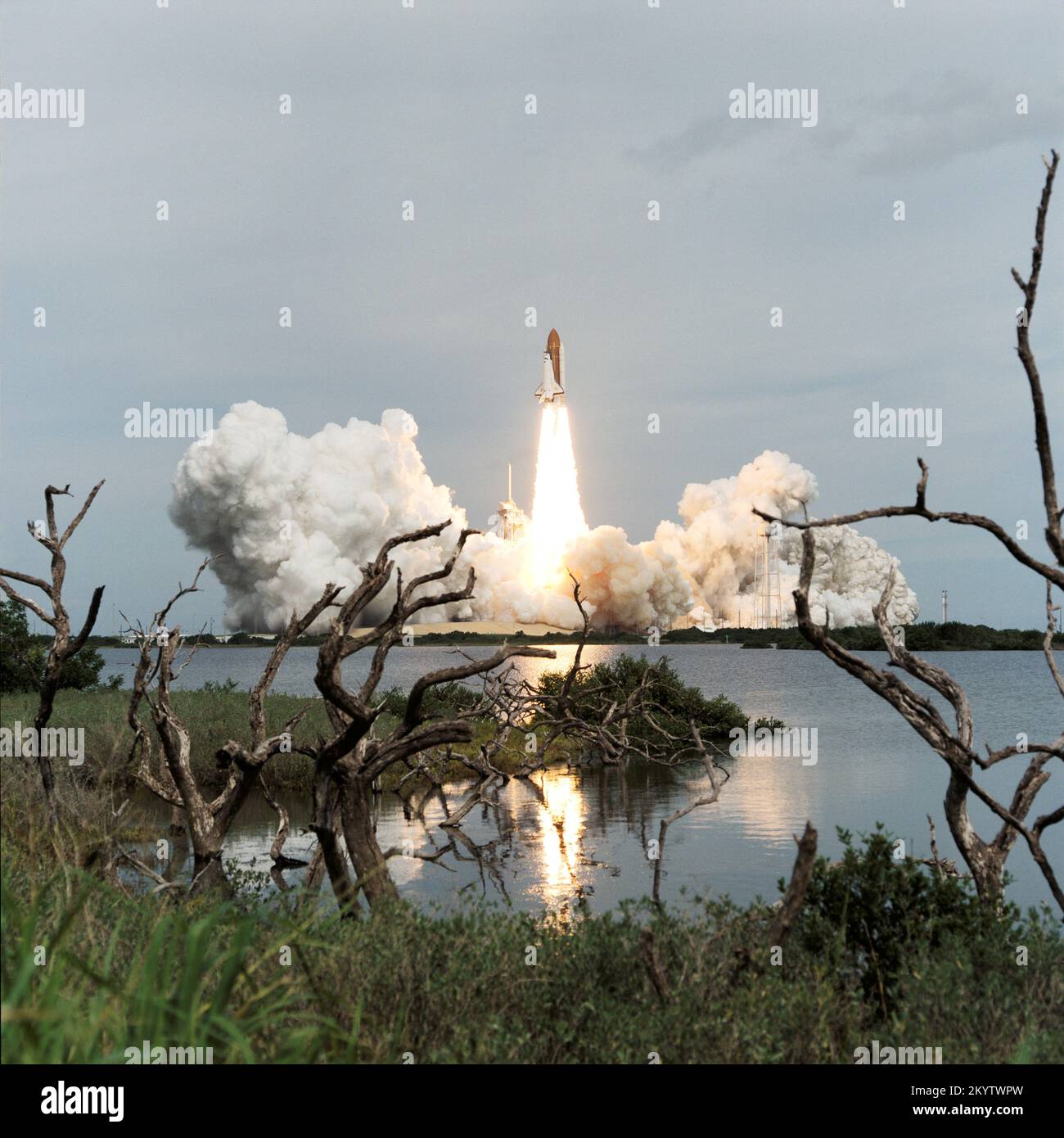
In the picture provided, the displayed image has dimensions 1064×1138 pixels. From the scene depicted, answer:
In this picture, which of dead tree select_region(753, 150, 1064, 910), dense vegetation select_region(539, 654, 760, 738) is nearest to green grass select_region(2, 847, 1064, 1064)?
dead tree select_region(753, 150, 1064, 910)

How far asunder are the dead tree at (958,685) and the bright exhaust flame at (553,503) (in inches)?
3772

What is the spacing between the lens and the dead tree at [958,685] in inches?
290

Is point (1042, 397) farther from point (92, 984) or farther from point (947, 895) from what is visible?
point (92, 984)

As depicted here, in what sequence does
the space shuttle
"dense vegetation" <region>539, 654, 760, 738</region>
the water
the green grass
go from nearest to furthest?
the green grass
the water
"dense vegetation" <region>539, 654, 760, 738</region>
the space shuttle

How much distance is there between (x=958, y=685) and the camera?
880cm

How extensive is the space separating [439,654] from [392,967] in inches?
4619

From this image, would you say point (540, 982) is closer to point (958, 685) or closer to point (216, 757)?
point (958, 685)

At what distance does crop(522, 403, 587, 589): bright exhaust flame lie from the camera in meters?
106

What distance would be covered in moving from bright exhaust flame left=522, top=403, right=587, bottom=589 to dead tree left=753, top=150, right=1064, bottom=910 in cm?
9582

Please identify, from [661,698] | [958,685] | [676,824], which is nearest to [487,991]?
→ [958,685]

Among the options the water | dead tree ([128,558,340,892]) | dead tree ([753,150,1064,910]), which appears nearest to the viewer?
dead tree ([753,150,1064,910])

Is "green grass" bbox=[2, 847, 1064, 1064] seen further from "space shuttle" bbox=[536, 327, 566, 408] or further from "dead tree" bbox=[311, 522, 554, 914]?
"space shuttle" bbox=[536, 327, 566, 408]

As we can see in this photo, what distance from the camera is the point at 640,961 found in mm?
7477
